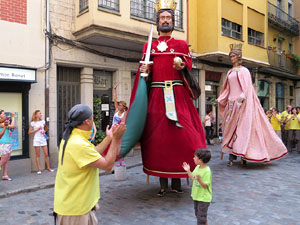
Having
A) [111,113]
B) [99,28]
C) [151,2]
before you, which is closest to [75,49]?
[99,28]

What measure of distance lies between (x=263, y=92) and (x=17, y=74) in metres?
15.5

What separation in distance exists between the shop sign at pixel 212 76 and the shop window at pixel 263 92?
431 cm

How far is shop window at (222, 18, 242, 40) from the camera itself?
13953 mm

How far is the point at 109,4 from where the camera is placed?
346 inches

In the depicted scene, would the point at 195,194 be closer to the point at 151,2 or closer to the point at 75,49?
the point at 75,49

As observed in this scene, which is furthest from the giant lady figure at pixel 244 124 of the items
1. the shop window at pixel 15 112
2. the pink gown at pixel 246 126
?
the shop window at pixel 15 112

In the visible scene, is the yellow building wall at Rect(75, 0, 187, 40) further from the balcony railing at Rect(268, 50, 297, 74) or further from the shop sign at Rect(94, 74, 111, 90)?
the balcony railing at Rect(268, 50, 297, 74)

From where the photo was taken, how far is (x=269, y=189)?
5.06 metres

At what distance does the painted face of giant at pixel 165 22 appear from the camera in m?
4.68

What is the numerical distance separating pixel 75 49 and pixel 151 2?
11.1 ft

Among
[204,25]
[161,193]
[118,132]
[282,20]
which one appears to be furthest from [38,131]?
[282,20]

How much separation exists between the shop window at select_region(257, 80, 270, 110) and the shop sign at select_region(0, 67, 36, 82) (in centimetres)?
1429

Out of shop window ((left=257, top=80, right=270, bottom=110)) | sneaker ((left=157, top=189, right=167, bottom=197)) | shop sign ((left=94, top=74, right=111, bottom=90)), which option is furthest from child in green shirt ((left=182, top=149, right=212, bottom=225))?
shop window ((left=257, top=80, right=270, bottom=110))

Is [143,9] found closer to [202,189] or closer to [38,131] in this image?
[38,131]
